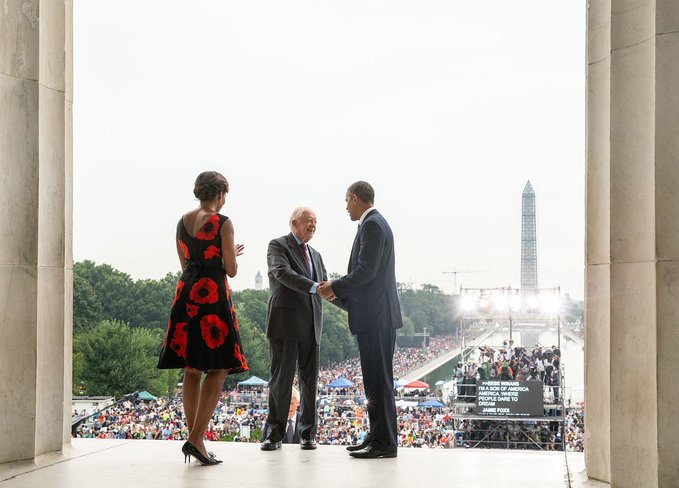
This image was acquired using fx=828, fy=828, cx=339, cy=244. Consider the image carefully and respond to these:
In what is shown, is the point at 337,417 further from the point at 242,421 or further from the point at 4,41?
the point at 4,41

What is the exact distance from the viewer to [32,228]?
4867 mm

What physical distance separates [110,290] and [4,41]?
144 ft

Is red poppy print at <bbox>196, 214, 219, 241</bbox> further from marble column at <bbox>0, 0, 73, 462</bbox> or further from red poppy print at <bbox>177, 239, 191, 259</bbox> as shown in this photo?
marble column at <bbox>0, 0, 73, 462</bbox>

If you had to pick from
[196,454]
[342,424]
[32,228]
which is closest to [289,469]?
[196,454]

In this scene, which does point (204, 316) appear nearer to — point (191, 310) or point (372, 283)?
point (191, 310)

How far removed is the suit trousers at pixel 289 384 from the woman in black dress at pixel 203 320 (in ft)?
2.27

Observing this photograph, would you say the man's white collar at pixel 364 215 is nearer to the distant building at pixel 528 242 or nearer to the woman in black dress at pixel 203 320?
the woman in black dress at pixel 203 320

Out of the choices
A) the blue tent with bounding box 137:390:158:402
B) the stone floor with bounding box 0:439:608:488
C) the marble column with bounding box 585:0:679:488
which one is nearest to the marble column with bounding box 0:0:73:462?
the stone floor with bounding box 0:439:608:488

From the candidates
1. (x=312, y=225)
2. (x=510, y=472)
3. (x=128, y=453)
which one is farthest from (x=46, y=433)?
(x=510, y=472)

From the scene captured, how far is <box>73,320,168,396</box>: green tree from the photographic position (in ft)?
130

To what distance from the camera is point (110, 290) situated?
47.1 metres

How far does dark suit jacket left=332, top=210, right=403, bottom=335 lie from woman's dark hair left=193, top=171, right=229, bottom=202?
927 mm

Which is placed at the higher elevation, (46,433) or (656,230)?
(656,230)

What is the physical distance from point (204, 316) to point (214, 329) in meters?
0.09
